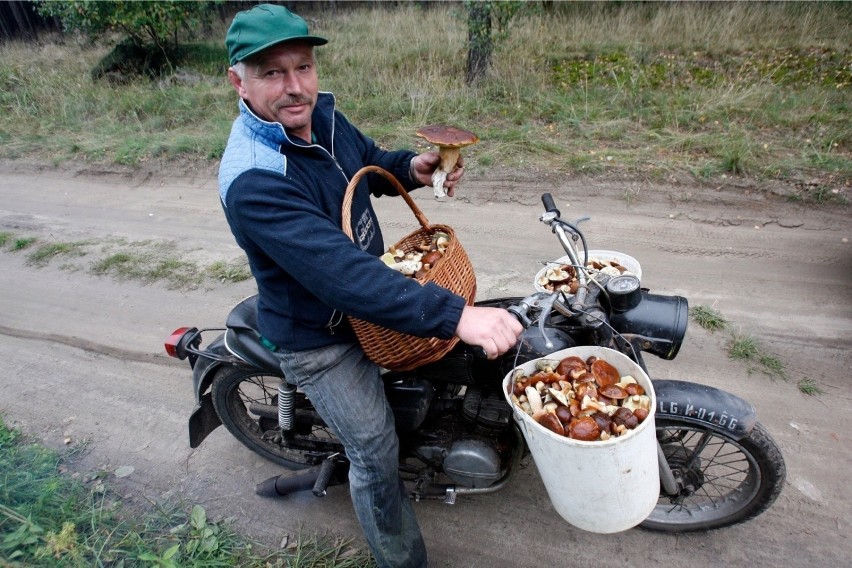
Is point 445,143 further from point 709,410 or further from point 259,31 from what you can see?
point 709,410

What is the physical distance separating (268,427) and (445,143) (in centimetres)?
182

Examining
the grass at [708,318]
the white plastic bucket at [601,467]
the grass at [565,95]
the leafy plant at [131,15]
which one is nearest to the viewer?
the white plastic bucket at [601,467]

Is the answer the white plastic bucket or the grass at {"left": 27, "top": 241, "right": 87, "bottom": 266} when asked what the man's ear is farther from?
the grass at {"left": 27, "top": 241, "right": 87, "bottom": 266}

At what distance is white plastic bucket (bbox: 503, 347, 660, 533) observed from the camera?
1.61m

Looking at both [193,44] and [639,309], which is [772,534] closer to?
[639,309]

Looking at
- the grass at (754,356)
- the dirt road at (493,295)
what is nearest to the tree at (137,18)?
the dirt road at (493,295)

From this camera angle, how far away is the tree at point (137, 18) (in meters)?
9.20

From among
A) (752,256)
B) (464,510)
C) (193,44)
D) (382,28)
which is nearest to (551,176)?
(752,256)

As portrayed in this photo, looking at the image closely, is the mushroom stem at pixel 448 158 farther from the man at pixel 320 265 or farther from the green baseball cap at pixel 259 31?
the green baseball cap at pixel 259 31

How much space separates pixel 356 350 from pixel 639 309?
1.06 metres

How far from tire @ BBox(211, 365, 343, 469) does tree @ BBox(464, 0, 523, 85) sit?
20.1 ft

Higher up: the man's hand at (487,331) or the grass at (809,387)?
the man's hand at (487,331)

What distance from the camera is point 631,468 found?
1.67 meters

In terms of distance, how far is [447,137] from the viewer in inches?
80.4
